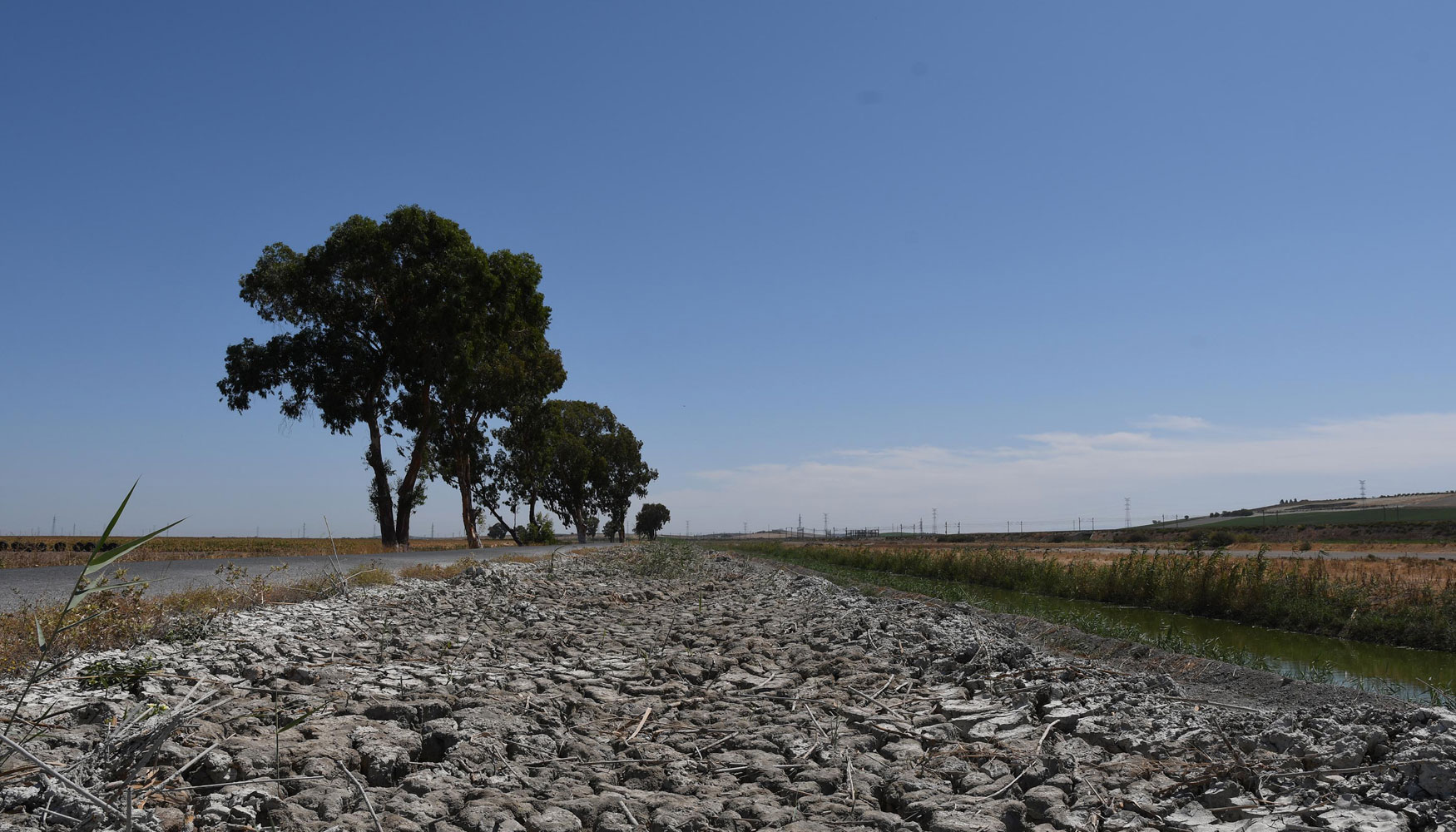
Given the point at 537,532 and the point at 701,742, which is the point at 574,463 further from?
the point at 701,742

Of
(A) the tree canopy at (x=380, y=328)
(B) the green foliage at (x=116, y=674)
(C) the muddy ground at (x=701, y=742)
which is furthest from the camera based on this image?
(A) the tree canopy at (x=380, y=328)

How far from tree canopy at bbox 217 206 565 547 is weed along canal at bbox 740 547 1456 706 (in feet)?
57.0

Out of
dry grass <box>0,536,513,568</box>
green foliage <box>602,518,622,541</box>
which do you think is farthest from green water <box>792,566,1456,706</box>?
green foliage <box>602,518,622,541</box>

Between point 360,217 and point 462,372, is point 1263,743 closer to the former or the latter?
point 462,372

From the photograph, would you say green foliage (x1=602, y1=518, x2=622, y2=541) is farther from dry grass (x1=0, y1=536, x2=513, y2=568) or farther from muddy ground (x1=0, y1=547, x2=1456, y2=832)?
muddy ground (x1=0, y1=547, x2=1456, y2=832)

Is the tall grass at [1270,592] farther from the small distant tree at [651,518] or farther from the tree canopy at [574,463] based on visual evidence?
the small distant tree at [651,518]

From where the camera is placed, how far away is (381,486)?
89.7ft

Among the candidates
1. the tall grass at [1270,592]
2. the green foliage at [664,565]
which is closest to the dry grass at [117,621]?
the green foliage at [664,565]

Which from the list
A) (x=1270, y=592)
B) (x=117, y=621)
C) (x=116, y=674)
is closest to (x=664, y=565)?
(x=1270, y=592)

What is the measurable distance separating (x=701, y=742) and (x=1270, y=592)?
15639 mm

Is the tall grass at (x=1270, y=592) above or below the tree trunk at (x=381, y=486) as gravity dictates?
below

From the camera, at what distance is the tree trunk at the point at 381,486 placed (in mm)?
27281

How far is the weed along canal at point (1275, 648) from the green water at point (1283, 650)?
0.04ft

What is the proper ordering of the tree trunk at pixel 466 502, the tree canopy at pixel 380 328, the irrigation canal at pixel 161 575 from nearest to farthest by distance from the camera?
1. the irrigation canal at pixel 161 575
2. the tree canopy at pixel 380 328
3. the tree trunk at pixel 466 502
